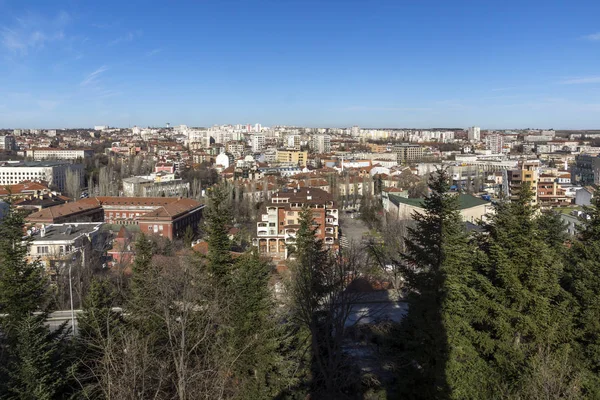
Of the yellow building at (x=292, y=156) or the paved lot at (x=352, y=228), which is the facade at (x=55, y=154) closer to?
the yellow building at (x=292, y=156)

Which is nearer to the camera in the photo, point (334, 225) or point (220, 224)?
point (220, 224)

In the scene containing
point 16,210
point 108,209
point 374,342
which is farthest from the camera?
point 108,209

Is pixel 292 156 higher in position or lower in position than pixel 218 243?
higher

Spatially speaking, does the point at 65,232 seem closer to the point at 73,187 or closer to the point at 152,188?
the point at 152,188

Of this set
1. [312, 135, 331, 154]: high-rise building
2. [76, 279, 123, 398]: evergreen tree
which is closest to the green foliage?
[76, 279, 123, 398]: evergreen tree

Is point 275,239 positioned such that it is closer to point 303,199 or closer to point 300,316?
point 303,199

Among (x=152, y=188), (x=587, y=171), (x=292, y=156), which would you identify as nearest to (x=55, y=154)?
(x=292, y=156)

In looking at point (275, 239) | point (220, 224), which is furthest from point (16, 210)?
point (275, 239)
